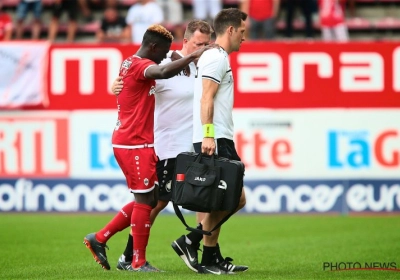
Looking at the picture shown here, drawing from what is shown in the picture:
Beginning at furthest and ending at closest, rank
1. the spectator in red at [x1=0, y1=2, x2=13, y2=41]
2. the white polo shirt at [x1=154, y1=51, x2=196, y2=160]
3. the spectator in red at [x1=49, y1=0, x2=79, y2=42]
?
the spectator in red at [x1=49, y1=0, x2=79, y2=42] < the spectator in red at [x1=0, y1=2, x2=13, y2=41] < the white polo shirt at [x1=154, y1=51, x2=196, y2=160]

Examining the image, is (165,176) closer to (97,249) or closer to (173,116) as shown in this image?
(173,116)

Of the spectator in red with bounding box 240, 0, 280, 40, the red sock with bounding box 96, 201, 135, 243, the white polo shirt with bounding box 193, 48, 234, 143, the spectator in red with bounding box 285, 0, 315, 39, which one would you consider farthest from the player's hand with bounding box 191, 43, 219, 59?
the spectator in red with bounding box 285, 0, 315, 39

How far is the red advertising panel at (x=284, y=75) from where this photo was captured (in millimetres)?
15086

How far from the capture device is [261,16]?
17500 mm

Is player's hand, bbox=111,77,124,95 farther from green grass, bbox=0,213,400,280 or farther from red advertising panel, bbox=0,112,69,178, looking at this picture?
red advertising panel, bbox=0,112,69,178

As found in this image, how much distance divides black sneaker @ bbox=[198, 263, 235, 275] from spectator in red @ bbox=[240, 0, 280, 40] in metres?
9.57

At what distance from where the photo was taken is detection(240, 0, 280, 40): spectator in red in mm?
17484

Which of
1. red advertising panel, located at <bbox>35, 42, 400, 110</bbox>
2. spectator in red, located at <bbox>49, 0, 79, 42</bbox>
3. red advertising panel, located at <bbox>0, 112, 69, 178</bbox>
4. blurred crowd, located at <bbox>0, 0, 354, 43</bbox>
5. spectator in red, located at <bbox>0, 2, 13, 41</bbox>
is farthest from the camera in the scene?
spectator in red, located at <bbox>49, 0, 79, 42</bbox>

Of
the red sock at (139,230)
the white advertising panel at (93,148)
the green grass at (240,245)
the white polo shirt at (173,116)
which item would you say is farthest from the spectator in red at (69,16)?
the red sock at (139,230)

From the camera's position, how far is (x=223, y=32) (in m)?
8.27

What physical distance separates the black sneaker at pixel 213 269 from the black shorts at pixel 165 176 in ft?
2.80

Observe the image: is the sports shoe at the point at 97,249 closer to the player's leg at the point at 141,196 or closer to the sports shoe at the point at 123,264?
the sports shoe at the point at 123,264

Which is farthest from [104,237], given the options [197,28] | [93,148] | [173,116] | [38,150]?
[38,150]

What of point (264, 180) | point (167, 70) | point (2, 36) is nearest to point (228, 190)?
point (167, 70)
